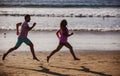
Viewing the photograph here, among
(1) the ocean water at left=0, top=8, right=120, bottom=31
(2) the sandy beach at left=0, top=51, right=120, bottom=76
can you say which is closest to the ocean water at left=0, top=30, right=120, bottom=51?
(2) the sandy beach at left=0, top=51, right=120, bottom=76

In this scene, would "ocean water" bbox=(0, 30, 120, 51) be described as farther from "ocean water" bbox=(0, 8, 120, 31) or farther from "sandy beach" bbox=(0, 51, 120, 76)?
"ocean water" bbox=(0, 8, 120, 31)

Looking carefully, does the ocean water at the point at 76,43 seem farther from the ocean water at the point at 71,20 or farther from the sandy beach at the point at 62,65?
the ocean water at the point at 71,20

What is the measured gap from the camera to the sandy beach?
8664mm

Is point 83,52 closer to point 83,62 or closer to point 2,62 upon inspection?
point 83,62

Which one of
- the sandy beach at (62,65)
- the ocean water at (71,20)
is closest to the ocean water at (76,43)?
the sandy beach at (62,65)

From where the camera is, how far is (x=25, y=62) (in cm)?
1027

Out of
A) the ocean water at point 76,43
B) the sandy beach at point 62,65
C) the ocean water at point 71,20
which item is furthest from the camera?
the ocean water at point 71,20

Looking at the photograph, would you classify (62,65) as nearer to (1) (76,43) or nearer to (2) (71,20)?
(1) (76,43)

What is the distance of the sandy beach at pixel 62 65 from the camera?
341 inches

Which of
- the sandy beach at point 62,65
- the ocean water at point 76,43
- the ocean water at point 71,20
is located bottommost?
the ocean water at point 71,20

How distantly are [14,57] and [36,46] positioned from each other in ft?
10.3

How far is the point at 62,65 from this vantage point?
977 cm

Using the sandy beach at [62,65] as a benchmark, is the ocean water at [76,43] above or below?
below

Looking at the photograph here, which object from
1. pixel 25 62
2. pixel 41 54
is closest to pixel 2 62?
pixel 25 62
